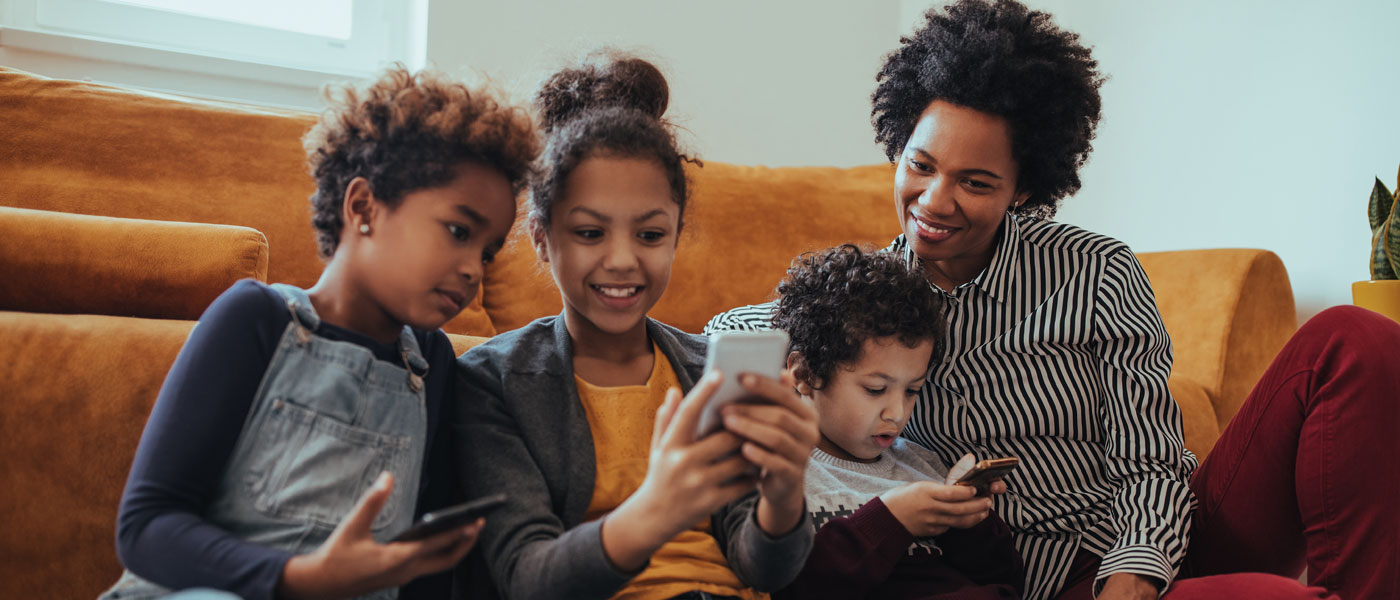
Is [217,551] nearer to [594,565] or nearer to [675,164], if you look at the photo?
[594,565]

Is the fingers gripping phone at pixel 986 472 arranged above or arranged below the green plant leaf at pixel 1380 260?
below

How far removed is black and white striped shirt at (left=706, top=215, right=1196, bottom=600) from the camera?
1.49 metres

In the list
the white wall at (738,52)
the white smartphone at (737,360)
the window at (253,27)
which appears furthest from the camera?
the white wall at (738,52)

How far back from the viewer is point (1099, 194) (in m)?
3.19

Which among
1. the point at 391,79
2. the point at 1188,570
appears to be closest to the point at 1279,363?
the point at 1188,570

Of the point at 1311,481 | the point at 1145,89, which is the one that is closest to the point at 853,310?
the point at 1311,481

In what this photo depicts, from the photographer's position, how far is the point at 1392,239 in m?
2.20

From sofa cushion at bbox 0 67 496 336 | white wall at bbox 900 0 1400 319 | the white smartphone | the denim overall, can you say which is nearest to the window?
sofa cushion at bbox 0 67 496 336

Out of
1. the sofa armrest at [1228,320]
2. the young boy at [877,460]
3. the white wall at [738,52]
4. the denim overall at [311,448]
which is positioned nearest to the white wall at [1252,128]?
the sofa armrest at [1228,320]

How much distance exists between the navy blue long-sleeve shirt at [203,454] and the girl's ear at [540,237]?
28 cm

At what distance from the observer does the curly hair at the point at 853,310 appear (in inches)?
57.2

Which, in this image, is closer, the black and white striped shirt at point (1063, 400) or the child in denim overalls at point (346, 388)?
the child in denim overalls at point (346, 388)

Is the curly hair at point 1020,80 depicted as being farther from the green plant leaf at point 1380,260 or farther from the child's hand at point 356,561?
the child's hand at point 356,561

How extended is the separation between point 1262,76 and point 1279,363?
151 cm
